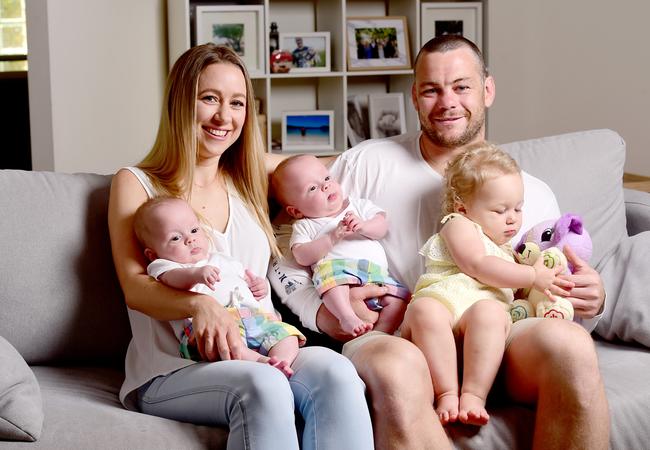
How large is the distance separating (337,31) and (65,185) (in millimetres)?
2275

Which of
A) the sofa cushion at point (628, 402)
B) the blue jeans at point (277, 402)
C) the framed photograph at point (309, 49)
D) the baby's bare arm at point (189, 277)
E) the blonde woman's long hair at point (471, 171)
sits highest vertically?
the framed photograph at point (309, 49)

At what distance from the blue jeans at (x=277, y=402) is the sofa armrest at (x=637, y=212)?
1.25 meters

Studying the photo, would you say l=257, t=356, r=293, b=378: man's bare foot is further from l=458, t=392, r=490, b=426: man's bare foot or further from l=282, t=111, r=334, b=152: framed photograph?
l=282, t=111, r=334, b=152: framed photograph

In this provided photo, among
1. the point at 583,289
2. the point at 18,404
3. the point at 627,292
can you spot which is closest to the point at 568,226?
the point at 583,289

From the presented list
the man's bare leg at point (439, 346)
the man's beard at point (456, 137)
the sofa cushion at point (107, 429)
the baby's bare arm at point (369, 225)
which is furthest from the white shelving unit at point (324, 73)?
the sofa cushion at point (107, 429)

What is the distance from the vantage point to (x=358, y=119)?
461 cm

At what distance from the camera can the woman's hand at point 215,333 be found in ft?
6.50

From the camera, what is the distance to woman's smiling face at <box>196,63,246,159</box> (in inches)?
91.4

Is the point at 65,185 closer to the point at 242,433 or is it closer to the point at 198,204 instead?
the point at 198,204

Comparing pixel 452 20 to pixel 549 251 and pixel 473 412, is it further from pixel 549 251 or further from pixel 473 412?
pixel 473 412

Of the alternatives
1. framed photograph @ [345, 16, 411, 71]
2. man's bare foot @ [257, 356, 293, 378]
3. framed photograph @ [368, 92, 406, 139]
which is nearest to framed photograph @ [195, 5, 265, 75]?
framed photograph @ [345, 16, 411, 71]

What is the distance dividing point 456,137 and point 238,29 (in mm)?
2056

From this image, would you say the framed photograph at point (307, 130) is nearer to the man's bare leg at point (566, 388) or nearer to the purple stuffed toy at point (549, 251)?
the purple stuffed toy at point (549, 251)

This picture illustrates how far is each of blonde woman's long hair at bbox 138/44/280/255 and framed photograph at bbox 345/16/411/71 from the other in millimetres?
2123
